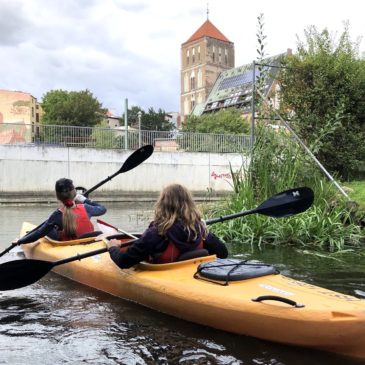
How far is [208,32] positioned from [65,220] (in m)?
Answer: 87.8

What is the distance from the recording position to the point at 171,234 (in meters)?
4.26

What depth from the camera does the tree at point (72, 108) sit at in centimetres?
4912

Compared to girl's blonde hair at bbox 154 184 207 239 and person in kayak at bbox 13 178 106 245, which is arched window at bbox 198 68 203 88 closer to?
person in kayak at bbox 13 178 106 245

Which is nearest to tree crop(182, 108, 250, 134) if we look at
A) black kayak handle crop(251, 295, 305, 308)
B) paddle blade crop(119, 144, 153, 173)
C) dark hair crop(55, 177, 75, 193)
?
paddle blade crop(119, 144, 153, 173)

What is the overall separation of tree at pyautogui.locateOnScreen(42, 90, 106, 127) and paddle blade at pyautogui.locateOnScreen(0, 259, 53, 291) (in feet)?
149

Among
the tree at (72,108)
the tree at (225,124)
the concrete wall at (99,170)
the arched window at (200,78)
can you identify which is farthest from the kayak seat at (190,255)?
the arched window at (200,78)

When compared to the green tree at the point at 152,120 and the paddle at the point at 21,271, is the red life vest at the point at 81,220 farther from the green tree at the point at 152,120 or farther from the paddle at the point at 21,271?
the green tree at the point at 152,120

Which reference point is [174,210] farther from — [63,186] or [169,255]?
[63,186]

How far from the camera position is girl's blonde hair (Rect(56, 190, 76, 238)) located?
5.83 meters

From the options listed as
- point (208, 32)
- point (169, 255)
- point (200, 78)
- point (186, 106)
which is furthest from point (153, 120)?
point (169, 255)

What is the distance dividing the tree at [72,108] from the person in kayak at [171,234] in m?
46.3

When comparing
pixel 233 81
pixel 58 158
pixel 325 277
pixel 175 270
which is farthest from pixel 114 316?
pixel 233 81

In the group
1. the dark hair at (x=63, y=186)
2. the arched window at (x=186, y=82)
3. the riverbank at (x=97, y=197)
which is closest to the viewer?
the dark hair at (x=63, y=186)

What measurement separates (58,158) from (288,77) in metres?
12.3
